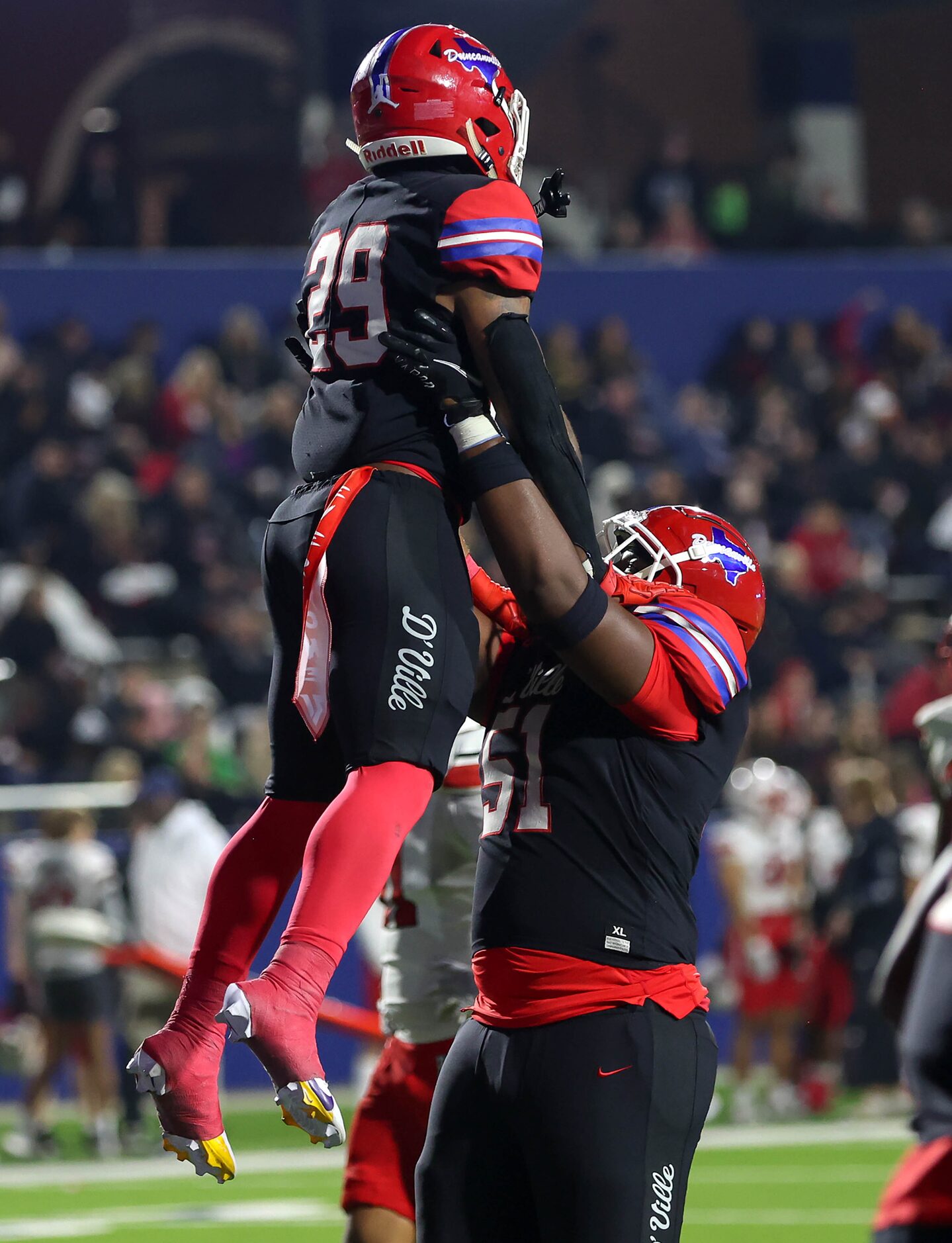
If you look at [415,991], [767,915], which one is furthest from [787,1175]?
[415,991]

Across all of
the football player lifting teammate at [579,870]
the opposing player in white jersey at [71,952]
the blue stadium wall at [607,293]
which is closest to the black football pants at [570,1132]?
the football player lifting teammate at [579,870]

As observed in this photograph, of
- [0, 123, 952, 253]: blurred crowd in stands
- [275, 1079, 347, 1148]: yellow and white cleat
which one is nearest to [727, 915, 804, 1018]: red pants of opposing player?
[0, 123, 952, 253]: blurred crowd in stands

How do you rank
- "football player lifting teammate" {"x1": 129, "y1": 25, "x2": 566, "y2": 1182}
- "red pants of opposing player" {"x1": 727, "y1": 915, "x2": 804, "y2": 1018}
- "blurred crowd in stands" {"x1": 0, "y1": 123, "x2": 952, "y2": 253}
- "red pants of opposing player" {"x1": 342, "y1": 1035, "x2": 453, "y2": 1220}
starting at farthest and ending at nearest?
1. "blurred crowd in stands" {"x1": 0, "y1": 123, "x2": 952, "y2": 253}
2. "red pants of opposing player" {"x1": 727, "y1": 915, "x2": 804, "y2": 1018}
3. "red pants of opposing player" {"x1": 342, "y1": 1035, "x2": 453, "y2": 1220}
4. "football player lifting teammate" {"x1": 129, "y1": 25, "x2": 566, "y2": 1182}

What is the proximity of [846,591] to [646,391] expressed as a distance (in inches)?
90.4

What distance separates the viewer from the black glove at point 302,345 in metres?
3.64

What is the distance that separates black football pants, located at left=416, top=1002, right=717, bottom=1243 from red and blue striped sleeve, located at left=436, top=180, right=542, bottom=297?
1203mm

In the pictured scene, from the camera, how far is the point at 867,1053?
12.2 meters

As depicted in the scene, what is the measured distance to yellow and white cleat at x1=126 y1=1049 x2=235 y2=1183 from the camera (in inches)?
130

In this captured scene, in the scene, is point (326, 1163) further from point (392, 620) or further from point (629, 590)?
point (392, 620)

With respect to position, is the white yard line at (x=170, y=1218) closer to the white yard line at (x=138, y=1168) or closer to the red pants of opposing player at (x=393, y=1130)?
the white yard line at (x=138, y=1168)

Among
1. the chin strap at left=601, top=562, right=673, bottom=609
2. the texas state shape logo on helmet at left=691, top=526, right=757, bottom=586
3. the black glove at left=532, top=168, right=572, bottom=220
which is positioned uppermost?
the black glove at left=532, top=168, right=572, bottom=220

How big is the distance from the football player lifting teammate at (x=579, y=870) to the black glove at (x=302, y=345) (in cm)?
34

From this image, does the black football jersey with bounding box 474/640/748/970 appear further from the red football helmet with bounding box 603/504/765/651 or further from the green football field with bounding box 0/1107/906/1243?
the green football field with bounding box 0/1107/906/1243

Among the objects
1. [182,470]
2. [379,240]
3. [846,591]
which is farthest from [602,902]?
[846,591]
